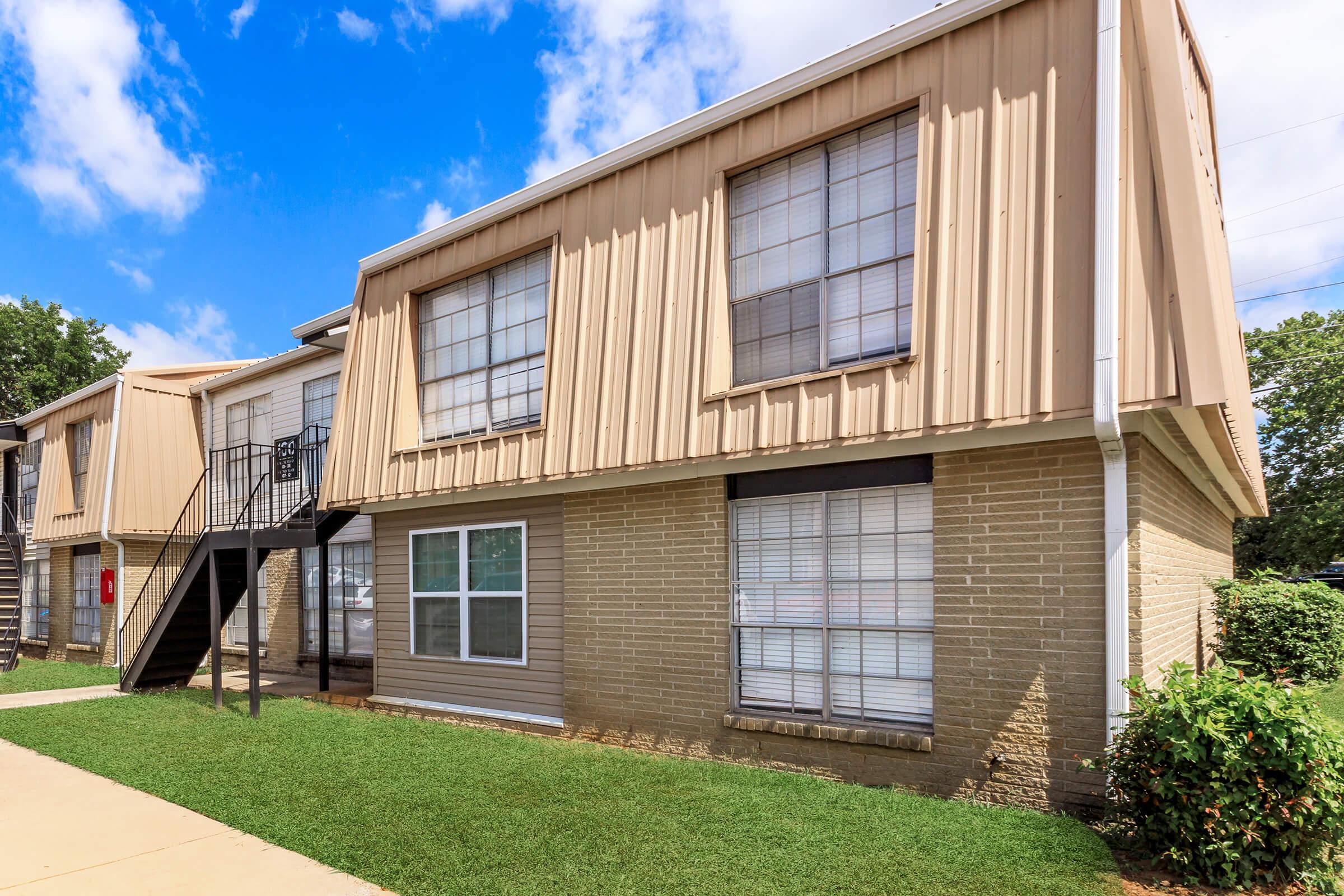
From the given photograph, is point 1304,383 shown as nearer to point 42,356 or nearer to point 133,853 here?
point 133,853

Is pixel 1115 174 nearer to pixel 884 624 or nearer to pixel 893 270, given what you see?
pixel 893 270

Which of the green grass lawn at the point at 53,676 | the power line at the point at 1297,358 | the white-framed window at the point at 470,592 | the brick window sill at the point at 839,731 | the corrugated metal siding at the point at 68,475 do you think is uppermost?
the power line at the point at 1297,358

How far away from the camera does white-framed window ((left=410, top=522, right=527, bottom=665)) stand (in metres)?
9.72

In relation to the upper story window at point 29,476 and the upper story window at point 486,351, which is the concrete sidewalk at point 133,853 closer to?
the upper story window at point 486,351

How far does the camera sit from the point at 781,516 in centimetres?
750

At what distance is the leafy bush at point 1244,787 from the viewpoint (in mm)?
4523

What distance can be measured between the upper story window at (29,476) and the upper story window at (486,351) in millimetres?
15802

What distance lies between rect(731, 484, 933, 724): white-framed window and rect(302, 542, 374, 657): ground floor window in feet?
25.6

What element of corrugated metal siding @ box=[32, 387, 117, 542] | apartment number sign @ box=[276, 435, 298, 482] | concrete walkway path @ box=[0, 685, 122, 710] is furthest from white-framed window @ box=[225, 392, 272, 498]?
concrete walkway path @ box=[0, 685, 122, 710]

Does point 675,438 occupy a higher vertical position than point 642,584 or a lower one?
higher

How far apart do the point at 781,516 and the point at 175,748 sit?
6541mm

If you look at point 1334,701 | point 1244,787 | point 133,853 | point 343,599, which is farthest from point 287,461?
point 1334,701

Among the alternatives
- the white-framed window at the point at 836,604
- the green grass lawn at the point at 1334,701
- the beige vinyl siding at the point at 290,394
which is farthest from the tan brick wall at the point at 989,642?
the beige vinyl siding at the point at 290,394

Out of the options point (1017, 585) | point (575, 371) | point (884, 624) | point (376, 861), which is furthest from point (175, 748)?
point (1017, 585)
